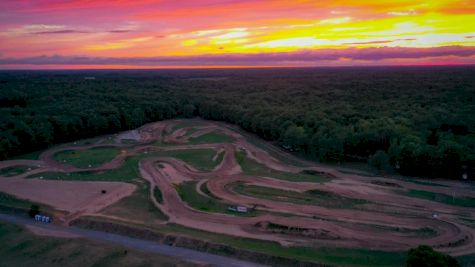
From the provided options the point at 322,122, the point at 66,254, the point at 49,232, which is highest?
the point at 322,122

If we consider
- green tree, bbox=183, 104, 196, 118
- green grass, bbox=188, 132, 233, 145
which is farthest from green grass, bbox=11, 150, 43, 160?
green tree, bbox=183, 104, 196, 118

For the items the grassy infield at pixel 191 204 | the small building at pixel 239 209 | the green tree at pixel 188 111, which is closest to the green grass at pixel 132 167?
the grassy infield at pixel 191 204

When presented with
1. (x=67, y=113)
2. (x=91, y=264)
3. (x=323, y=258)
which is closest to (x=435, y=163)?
(x=323, y=258)

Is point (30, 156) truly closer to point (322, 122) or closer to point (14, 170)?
point (14, 170)

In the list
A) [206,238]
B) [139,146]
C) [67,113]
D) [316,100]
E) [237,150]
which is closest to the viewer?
[206,238]

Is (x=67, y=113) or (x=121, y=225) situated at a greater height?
(x=67, y=113)

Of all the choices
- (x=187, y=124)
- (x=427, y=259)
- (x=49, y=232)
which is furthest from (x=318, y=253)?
(x=187, y=124)

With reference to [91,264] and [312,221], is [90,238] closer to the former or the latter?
[91,264]
